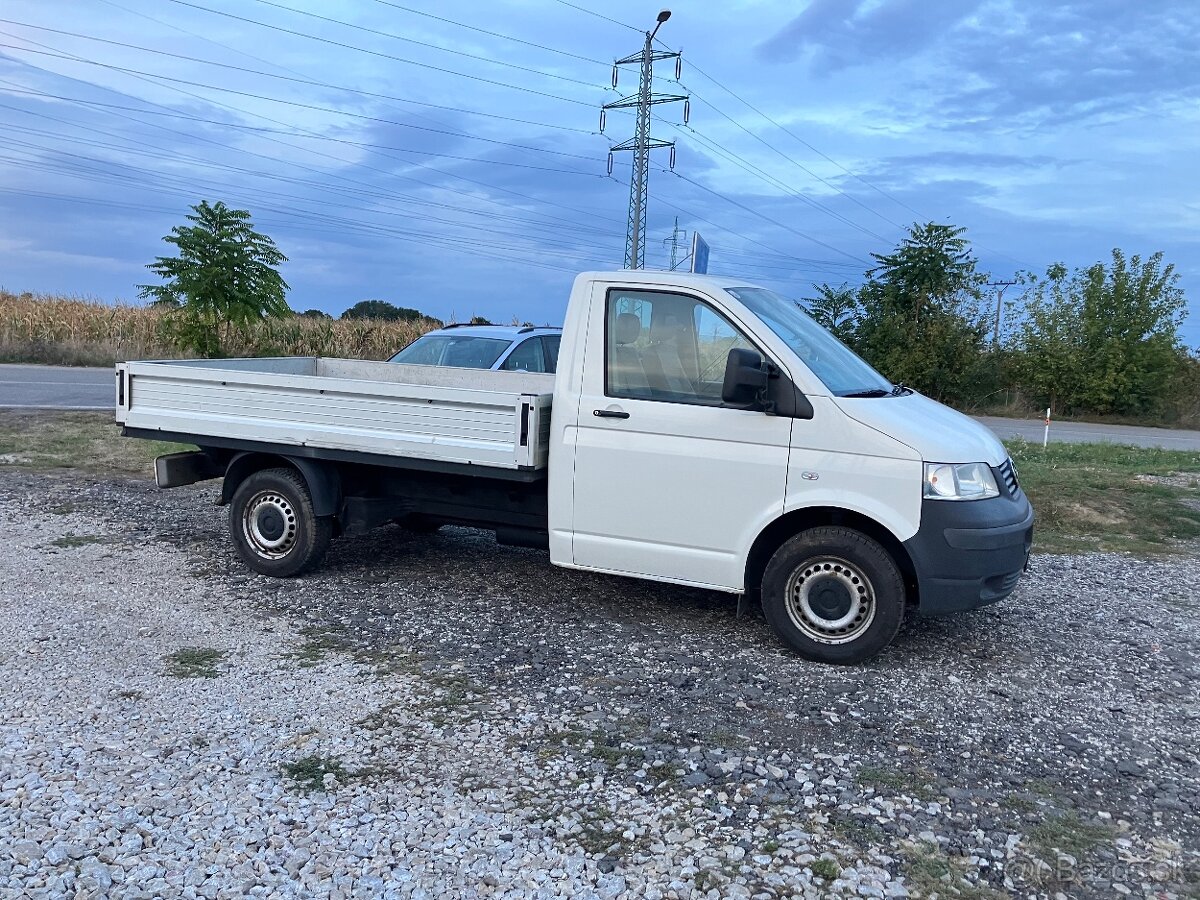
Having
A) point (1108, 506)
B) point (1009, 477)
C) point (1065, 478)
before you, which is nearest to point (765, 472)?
point (1009, 477)

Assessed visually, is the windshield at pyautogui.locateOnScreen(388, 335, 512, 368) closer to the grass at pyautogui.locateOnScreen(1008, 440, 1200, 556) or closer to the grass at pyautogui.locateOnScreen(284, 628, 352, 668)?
the grass at pyautogui.locateOnScreen(284, 628, 352, 668)

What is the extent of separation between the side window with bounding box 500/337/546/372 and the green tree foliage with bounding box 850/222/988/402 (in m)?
18.5

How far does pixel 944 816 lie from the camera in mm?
3895

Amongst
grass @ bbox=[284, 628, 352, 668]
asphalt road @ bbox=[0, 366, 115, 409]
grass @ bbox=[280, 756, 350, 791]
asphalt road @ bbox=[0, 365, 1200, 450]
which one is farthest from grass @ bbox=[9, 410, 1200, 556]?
grass @ bbox=[280, 756, 350, 791]

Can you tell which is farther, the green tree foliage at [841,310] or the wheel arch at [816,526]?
the green tree foliage at [841,310]

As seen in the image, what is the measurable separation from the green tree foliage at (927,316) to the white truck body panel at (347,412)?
2243 cm

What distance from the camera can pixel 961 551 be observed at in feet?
17.1

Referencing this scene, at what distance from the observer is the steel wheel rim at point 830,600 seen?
17.9 ft

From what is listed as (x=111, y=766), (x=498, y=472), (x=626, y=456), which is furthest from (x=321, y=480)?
(x=111, y=766)

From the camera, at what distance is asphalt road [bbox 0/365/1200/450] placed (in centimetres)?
1747

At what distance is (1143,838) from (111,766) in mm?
4236

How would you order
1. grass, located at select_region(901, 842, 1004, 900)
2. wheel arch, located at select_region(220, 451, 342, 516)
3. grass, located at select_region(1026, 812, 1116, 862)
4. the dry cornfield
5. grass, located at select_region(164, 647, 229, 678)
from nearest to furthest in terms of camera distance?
grass, located at select_region(901, 842, 1004, 900) → grass, located at select_region(1026, 812, 1116, 862) → grass, located at select_region(164, 647, 229, 678) → wheel arch, located at select_region(220, 451, 342, 516) → the dry cornfield

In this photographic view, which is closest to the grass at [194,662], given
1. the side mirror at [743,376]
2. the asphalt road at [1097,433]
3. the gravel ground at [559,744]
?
the gravel ground at [559,744]

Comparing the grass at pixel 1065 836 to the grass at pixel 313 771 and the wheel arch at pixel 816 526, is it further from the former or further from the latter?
the grass at pixel 313 771
